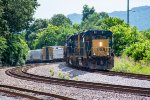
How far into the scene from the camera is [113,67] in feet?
103

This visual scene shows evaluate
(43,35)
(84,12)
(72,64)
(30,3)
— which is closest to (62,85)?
(72,64)

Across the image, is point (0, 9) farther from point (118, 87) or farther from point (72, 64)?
point (118, 87)

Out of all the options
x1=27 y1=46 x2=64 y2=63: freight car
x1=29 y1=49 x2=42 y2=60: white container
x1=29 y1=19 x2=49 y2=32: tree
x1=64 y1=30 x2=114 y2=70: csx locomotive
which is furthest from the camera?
x1=29 y1=19 x2=49 y2=32: tree

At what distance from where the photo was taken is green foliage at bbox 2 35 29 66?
5131 centimetres

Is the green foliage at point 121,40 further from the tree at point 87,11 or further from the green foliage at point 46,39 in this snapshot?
the tree at point 87,11

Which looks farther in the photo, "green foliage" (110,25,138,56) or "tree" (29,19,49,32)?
"tree" (29,19,49,32)

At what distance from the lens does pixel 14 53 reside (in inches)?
2068

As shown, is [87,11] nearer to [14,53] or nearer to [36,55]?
[36,55]

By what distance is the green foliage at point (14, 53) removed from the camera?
51312 millimetres

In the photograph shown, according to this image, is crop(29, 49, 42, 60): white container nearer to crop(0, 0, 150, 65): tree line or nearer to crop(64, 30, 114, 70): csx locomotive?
crop(0, 0, 150, 65): tree line

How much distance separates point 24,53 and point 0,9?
19306mm

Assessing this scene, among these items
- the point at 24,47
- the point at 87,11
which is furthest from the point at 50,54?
the point at 87,11

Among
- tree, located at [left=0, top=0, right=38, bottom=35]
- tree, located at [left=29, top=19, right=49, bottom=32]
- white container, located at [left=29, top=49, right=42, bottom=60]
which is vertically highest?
tree, located at [left=29, top=19, right=49, bottom=32]

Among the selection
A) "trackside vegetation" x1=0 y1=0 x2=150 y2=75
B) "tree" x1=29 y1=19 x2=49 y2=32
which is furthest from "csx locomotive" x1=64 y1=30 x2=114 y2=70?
"tree" x1=29 y1=19 x2=49 y2=32
